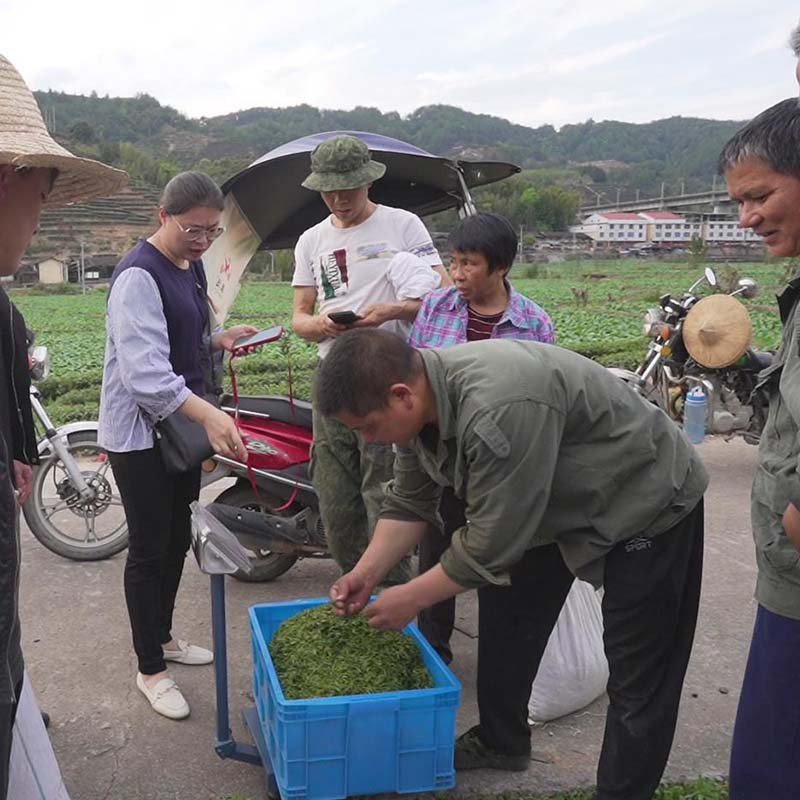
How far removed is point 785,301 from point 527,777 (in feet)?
5.45

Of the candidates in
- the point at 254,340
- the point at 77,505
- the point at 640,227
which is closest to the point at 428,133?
the point at 640,227

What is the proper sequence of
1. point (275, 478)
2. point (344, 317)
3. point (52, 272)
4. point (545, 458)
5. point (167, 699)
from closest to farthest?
point (545, 458) < point (167, 699) < point (344, 317) < point (275, 478) < point (52, 272)

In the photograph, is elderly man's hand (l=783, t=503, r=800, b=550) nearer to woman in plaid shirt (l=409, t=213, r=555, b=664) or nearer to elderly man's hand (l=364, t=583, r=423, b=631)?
elderly man's hand (l=364, t=583, r=423, b=631)

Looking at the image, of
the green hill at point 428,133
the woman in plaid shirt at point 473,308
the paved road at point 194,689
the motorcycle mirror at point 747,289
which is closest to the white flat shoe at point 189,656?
the paved road at point 194,689

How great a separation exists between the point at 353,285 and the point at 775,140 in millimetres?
1902

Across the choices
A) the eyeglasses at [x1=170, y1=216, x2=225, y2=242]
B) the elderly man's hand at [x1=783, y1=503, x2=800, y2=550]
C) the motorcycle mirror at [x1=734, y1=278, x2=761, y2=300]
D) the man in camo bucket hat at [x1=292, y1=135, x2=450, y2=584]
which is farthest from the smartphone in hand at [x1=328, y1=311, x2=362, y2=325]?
the motorcycle mirror at [x1=734, y1=278, x2=761, y2=300]

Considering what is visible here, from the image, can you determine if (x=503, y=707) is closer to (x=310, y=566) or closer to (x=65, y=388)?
(x=310, y=566)

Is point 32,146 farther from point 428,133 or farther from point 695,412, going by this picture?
point 428,133

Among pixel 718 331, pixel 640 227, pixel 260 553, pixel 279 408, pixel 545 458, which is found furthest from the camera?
pixel 640 227

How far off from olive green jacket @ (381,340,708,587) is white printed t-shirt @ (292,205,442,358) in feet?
3.77

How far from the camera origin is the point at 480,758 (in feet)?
8.41

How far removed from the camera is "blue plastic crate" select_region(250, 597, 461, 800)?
215 centimetres

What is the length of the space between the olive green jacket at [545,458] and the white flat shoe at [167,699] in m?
1.33

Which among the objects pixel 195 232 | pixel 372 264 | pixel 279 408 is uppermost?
pixel 195 232
